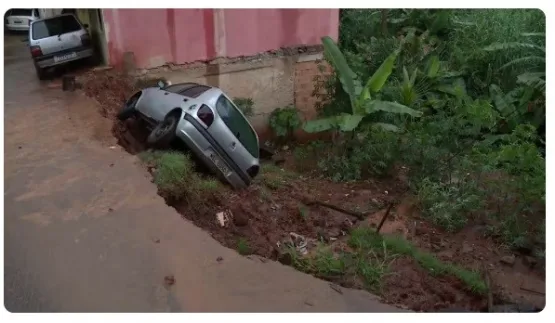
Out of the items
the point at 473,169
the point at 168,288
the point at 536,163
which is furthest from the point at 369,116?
the point at 168,288

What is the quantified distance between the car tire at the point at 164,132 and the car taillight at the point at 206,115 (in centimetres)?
30

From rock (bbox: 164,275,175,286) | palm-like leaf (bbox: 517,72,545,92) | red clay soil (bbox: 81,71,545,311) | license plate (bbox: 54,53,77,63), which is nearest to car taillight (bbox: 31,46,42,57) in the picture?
license plate (bbox: 54,53,77,63)

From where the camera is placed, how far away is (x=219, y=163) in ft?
20.8

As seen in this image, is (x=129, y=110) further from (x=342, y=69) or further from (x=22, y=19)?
(x=22, y=19)

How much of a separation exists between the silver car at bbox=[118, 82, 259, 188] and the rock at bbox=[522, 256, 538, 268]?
333cm

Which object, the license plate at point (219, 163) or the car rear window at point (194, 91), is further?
→ the car rear window at point (194, 91)

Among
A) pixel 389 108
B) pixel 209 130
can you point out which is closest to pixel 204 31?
pixel 209 130

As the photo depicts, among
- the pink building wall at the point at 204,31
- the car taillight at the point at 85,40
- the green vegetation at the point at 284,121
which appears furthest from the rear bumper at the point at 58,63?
the green vegetation at the point at 284,121

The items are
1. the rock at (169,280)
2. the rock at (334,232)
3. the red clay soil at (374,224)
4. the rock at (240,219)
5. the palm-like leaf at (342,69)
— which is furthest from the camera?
the palm-like leaf at (342,69)

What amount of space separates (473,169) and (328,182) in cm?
208

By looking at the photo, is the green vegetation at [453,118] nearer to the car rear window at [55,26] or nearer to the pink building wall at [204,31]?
the pink building wall at [204,31]

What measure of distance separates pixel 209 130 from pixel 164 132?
0.59 m

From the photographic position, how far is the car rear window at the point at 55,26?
9456mm

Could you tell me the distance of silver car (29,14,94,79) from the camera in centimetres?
926
